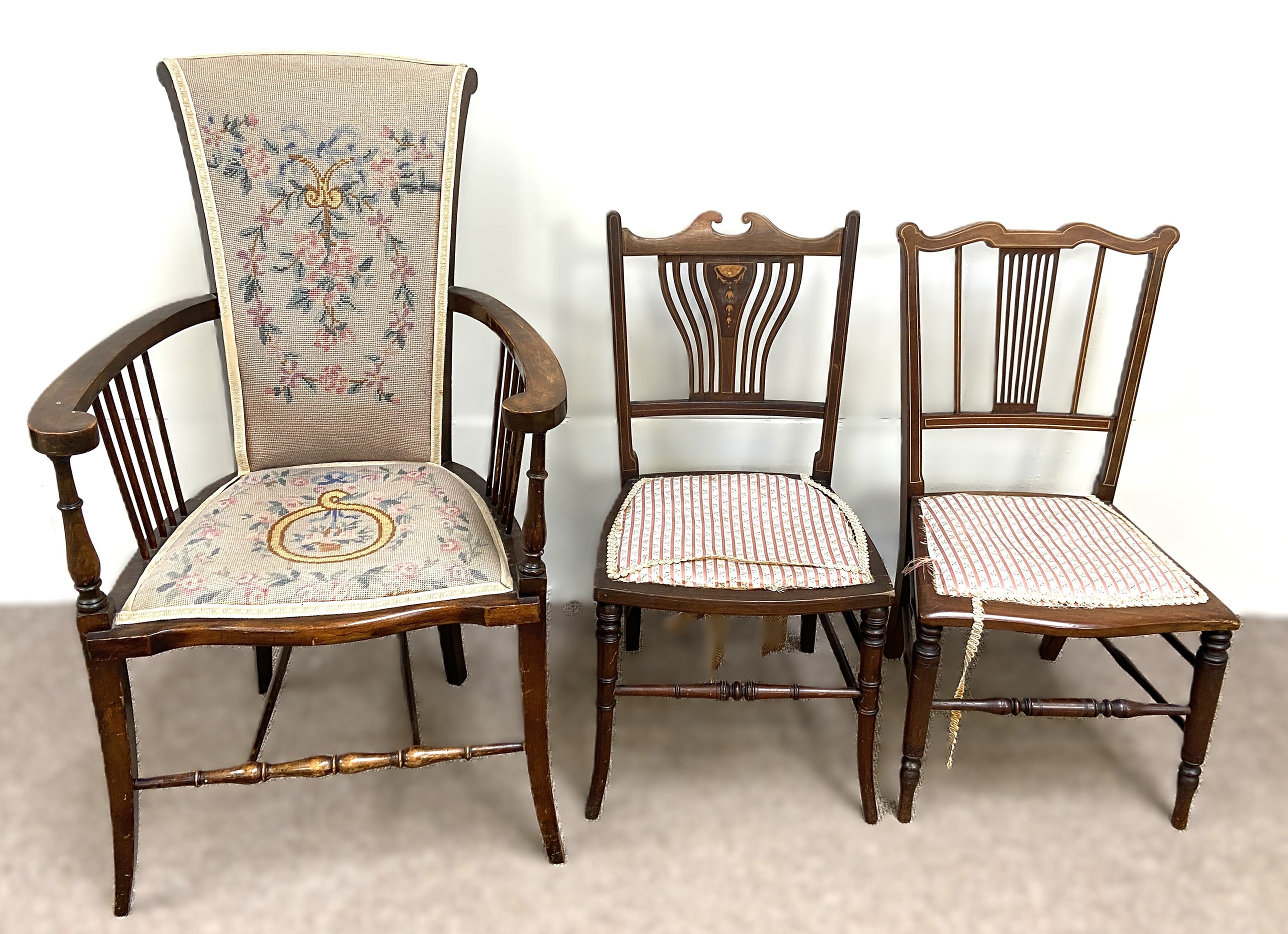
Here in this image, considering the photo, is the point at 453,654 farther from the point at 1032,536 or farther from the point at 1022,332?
the point at 1022,332

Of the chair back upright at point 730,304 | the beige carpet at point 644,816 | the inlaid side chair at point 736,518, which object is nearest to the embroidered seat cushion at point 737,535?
the inlaid side chair at point 736,518

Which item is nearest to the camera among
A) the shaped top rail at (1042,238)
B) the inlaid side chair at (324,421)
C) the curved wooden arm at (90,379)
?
the curved wooden arm at (90,379)

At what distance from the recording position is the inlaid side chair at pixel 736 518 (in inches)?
62.4

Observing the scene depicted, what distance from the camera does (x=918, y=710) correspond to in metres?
1.67

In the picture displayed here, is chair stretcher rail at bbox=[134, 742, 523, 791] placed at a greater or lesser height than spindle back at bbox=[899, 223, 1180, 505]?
lesser

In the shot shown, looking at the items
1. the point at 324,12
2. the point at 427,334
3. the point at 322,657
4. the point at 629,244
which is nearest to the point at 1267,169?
the point at 629,244

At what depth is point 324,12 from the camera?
1.91 meters

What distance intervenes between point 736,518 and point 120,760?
101 cm

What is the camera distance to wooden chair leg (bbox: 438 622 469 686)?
2021 mm

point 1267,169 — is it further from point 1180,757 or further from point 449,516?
point 449,516

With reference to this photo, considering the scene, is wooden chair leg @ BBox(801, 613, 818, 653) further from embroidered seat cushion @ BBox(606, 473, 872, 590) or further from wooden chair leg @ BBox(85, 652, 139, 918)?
wooden chair leg @ BBox(85, 652, 139, 918)

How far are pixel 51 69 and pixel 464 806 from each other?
1.58 metres

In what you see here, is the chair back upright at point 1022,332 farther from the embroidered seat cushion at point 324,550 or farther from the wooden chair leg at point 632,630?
the embroidered seat cushion at point 324,550

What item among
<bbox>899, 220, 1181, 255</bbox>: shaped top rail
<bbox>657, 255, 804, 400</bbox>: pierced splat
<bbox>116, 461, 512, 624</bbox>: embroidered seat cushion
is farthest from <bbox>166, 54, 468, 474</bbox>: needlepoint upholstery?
<bbox>899, 220, 1181, 255</bbox>: shaped top rail
